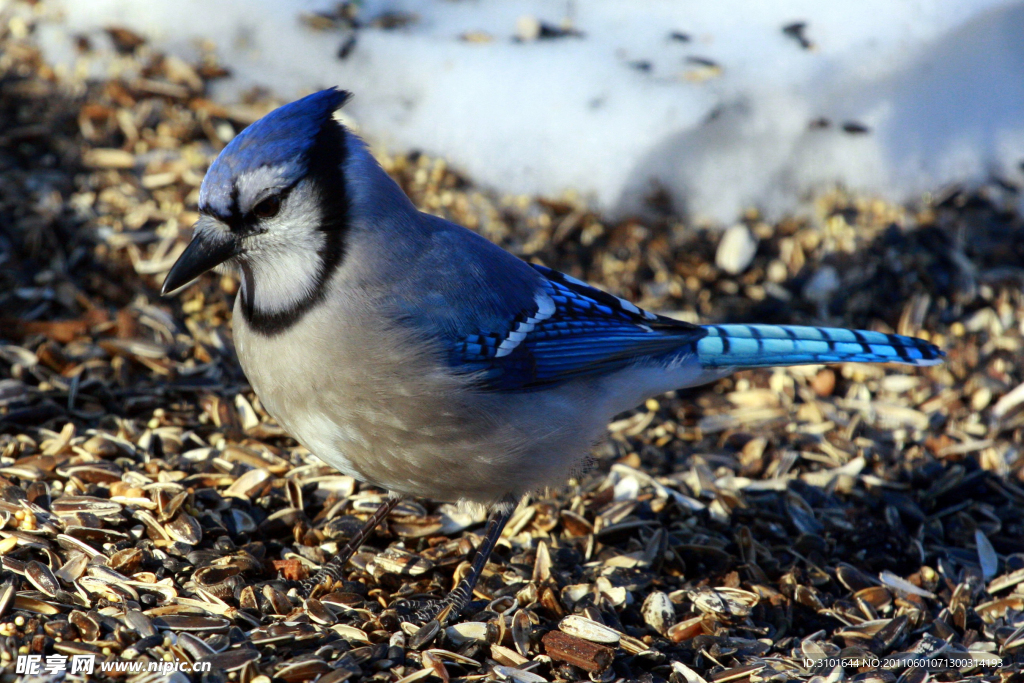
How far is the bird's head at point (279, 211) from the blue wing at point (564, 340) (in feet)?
1.48

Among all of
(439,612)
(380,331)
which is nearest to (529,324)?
(380,331)

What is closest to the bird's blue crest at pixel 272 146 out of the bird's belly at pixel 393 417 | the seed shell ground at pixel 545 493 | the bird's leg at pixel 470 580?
the bird's belly at pixel 393 417

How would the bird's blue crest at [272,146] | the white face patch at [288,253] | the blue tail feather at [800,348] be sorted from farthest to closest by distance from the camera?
the blue tail feather at [800,348] → the white face patch at [288,253] → the bird's blue crest at [272,146]

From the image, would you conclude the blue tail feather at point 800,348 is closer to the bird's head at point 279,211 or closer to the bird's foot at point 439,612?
the bird's foot at point 439,612

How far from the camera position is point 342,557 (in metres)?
2.80

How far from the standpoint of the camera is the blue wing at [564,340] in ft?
8.71

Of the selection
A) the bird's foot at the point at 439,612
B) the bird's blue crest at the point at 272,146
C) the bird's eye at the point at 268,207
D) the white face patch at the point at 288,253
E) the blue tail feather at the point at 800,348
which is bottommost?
the bird's foot at the point at 439,612

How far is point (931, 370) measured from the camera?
13.4ft

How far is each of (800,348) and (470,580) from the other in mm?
1329

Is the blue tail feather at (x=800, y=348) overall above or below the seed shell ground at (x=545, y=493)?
above

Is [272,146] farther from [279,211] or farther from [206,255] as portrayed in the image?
[206,255]

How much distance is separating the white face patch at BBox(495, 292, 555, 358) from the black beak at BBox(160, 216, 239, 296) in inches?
30.7

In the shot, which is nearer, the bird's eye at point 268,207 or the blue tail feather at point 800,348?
the bird's eye at point 268,207

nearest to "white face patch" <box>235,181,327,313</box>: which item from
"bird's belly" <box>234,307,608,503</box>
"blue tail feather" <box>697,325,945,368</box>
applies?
"bird's belly" <box>234,307,608,503</box>
